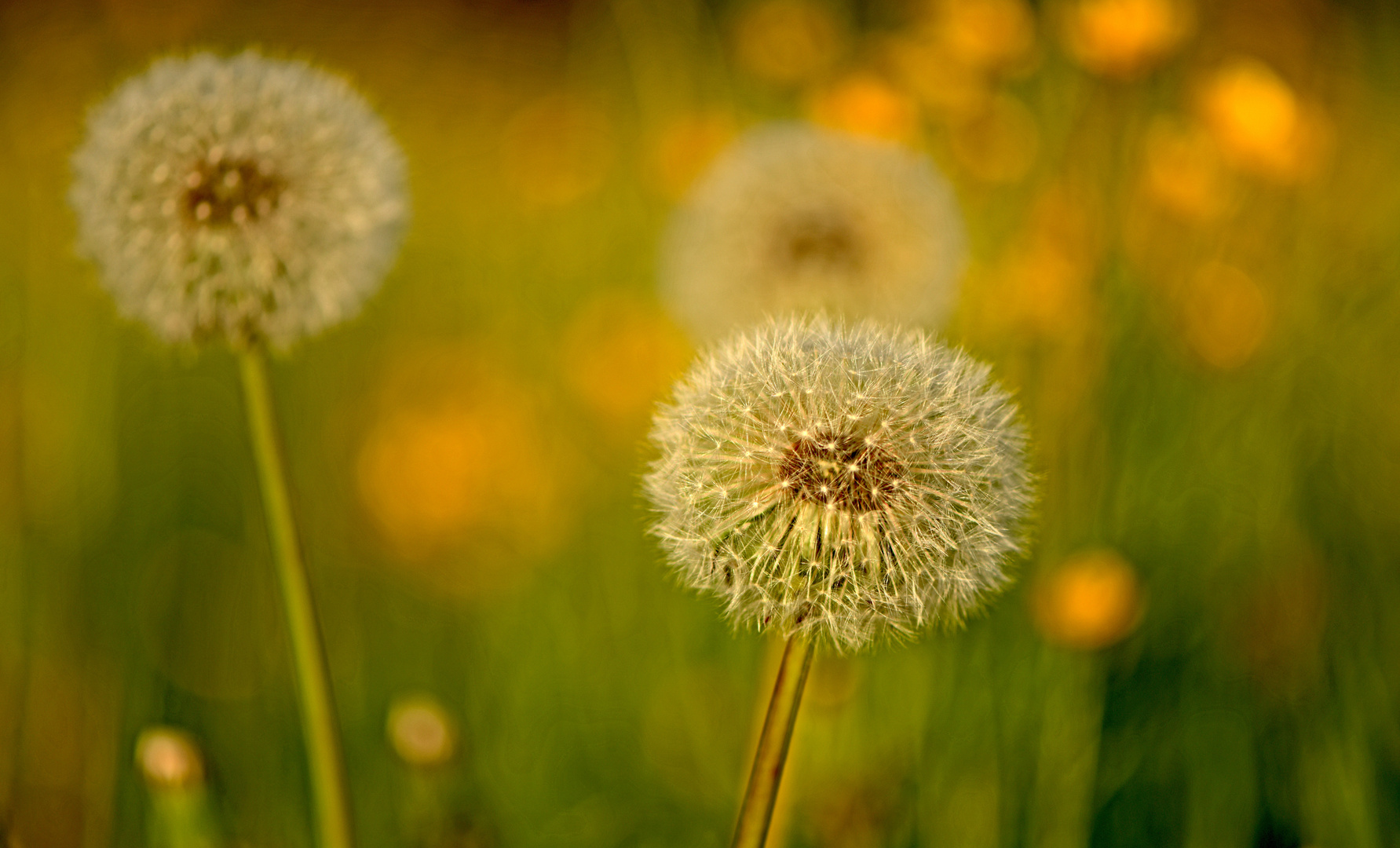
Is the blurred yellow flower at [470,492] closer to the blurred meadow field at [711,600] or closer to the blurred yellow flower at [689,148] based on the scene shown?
the blurred meadow field at [711,600]

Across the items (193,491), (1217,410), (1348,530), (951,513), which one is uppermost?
(1217,410)

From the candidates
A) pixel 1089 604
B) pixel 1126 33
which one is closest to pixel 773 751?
pixel 1089 604

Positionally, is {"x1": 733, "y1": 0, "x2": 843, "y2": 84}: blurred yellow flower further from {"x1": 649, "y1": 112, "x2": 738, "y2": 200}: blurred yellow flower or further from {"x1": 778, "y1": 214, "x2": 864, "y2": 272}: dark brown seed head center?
{"x1": 778, "y1": 214, "x2": 864, "y2": 272}: dark brown seed head center

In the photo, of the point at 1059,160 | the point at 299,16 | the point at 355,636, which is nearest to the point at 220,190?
the point at 355,636

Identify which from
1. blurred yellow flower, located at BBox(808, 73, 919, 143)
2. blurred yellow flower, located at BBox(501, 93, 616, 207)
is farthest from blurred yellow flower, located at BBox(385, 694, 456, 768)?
blurred yellow flower, located at BBox(501, 93, 616, 207)

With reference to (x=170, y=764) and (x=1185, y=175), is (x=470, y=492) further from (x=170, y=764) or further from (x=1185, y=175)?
(x=1185, y=175)

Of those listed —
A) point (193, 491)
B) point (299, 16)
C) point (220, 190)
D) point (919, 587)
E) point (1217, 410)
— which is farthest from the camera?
point (299, 16)

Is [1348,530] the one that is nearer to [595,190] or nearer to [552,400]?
[552,400]
